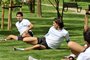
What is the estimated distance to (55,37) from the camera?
12312 mm

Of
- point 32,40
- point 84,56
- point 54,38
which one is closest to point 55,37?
point 54,38

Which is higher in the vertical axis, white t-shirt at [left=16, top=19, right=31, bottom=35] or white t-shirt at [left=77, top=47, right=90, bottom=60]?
white t-shirt at [left=77, top=47, right=90, bottom=60]

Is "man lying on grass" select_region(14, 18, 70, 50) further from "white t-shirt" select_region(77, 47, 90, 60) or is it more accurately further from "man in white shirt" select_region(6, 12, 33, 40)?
"white t-shirt" select_region(77, 47, 90, 60)

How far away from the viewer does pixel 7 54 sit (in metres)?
11.8

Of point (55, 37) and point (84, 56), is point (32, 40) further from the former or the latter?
point (84, 56)

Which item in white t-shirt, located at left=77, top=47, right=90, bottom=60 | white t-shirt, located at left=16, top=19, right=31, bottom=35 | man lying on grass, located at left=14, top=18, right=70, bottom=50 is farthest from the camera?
white t-shirt, located at left=16, top=19, right=31, bottom=35

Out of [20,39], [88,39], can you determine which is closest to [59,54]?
[20,39]

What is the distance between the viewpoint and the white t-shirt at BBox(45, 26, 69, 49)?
1212 centimetres

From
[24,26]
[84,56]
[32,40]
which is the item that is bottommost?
[32,40]

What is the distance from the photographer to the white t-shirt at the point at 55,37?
1212 cm

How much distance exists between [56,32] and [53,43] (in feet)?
1.21


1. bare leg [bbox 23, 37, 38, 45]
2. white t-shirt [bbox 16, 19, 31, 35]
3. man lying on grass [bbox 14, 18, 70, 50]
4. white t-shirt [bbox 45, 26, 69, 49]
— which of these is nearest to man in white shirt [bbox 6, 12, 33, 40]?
white t-shirt [bbox 16, 19, 31, 35]

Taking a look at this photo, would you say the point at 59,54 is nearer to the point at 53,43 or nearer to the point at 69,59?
the point at 53,43

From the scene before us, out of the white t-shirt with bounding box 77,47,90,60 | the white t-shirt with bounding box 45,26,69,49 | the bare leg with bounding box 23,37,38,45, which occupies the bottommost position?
the bare leg with bounding box 23,37,38,45
